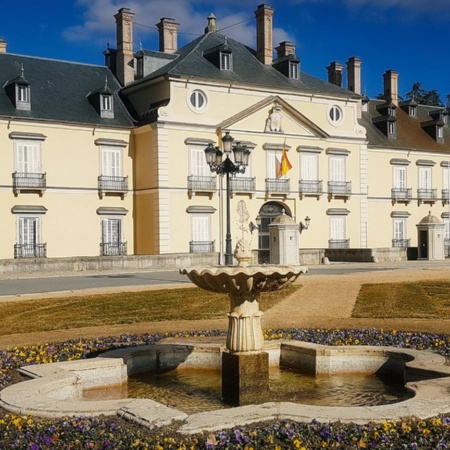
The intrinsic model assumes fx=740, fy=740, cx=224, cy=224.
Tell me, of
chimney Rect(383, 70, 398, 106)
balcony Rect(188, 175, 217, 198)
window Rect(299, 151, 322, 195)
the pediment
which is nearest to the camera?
balcony Rect(188, 175, 217, 198)

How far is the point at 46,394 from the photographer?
29.4 ft

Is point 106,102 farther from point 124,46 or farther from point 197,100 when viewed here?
point 197,100

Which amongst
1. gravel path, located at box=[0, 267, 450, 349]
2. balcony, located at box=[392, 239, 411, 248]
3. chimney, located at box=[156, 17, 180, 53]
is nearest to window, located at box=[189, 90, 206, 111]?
chimney, located at box=[156, 17, 180, 53]

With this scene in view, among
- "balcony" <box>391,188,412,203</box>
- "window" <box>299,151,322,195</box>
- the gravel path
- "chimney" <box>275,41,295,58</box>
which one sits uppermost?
"chimney" <box>275,41,295,58</box>

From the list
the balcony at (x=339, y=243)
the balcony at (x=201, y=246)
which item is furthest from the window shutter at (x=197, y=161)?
the balcony at (x=339, y=243)

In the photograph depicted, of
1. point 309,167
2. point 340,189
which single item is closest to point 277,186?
point 309,167

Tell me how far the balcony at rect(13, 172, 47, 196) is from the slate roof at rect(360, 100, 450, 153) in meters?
23.5

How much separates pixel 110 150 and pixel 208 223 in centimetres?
705

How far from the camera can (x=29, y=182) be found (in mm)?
39500

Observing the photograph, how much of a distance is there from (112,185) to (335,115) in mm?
15808

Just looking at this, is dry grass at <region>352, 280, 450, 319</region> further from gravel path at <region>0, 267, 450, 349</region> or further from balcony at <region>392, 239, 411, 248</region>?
balcony at <region>392, 239, 411, 248</region>

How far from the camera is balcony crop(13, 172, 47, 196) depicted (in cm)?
3909

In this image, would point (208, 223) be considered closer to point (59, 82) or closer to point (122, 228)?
point (122, 228)

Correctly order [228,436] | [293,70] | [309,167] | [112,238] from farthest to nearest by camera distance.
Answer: [293,70] < [309,167] < [112,238] < [228,436]
